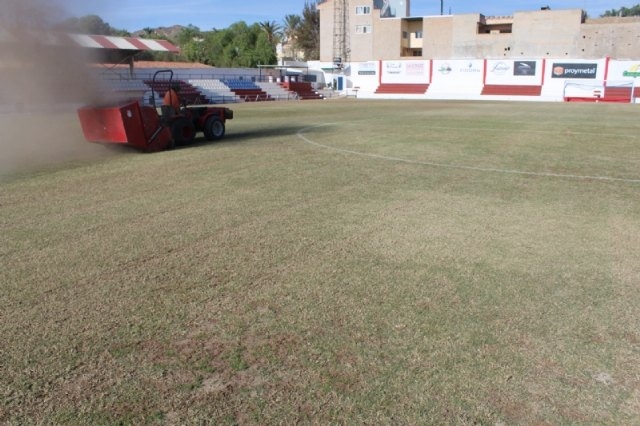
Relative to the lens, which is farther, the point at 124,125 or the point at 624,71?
the point at 624,71

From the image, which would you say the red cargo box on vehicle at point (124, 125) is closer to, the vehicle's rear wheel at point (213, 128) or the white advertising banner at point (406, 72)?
the vehicle's rear wheel at point (213, 128)

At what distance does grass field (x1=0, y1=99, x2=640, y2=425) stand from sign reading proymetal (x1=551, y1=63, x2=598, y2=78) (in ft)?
140

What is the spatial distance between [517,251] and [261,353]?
3599mm

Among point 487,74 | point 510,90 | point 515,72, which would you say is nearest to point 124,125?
point 510,90

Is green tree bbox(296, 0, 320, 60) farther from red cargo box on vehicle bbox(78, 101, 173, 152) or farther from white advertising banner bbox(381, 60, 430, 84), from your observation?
red cargo box on vehicle bbox(78, 101, 173, 152)

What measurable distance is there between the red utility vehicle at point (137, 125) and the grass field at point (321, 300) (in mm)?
3338

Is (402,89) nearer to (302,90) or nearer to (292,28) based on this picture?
(302,90)

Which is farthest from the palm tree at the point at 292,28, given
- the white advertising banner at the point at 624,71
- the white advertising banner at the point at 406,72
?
the white advertising banner at the point at 624,71

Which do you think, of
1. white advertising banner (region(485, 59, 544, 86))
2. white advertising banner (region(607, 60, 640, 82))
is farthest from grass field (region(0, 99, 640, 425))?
white advertising banner (region(485, 59, 544, 86))

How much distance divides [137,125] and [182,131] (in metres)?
1.87

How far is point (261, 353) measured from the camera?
3.97m

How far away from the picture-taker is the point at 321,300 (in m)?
4.83

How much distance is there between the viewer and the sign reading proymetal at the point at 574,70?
46625 millimetres

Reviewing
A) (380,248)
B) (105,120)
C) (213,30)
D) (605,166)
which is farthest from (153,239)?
(213,30)
